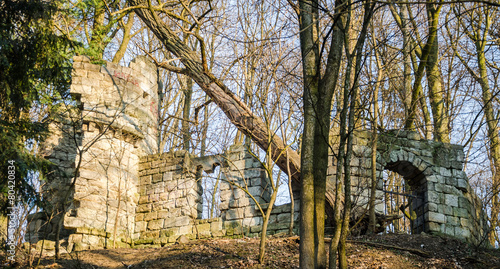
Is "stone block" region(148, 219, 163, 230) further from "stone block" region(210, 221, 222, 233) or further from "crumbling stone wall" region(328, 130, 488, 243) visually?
"crumbling stone wall" region(328, 130, 488, 243)

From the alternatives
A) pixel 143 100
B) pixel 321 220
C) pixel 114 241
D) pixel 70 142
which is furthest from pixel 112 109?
pixel 321 220

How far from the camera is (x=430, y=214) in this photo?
9.94m

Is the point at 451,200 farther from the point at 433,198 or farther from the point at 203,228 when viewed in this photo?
the point at 203,228

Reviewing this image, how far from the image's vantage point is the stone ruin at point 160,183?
10086 millimetres

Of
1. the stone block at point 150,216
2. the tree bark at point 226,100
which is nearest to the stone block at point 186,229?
the stone block at point 150,216

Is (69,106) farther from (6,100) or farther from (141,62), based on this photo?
(6,100)

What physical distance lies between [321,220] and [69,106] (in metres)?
7.43

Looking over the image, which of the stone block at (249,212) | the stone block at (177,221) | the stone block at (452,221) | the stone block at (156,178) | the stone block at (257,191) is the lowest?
the stone block at (177,221)

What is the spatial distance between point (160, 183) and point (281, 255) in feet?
12.3

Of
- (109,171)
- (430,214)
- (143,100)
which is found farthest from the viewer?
(143,100)

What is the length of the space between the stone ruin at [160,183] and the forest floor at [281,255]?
0.86 meters

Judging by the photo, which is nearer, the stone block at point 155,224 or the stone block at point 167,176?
the stone block at point 155,224

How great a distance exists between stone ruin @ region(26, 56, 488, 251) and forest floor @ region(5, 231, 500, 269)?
86 cm

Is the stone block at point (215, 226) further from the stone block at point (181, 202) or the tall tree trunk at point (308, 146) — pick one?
the tall tree trunk at point (308, 146)
